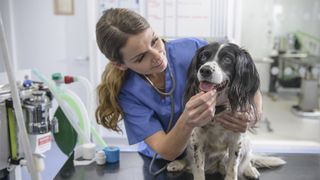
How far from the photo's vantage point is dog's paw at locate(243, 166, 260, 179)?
1144mm

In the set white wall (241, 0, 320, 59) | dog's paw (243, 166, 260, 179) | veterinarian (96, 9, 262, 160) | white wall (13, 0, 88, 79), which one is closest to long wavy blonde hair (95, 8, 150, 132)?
veterinarian (96, 9, 262, 160)

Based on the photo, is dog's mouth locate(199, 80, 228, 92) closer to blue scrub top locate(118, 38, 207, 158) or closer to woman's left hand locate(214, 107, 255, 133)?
woman's left hand locate(214, 107, 255, 133)

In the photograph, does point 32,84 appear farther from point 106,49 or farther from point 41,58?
point 41,58

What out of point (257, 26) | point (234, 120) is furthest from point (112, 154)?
point (257, 26)

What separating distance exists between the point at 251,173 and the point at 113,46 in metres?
0.62

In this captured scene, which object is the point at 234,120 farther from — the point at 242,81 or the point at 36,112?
the point at 36,112

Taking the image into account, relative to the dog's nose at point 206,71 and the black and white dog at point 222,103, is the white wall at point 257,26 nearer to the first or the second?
the black and white dog at point 222,103

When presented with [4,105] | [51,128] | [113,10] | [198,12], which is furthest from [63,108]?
[198,12]

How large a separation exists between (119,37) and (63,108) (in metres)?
0.94

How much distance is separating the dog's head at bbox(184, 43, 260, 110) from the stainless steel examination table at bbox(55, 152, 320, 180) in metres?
0.31

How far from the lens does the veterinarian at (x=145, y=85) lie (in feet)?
3.49

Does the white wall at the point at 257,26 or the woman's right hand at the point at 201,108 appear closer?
the woman's right hand at the point at 201,108

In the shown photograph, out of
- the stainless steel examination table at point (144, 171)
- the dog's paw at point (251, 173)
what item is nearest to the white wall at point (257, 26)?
the stainless steel examination table at point (144, 171)

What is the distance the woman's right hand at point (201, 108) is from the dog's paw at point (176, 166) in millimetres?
321
